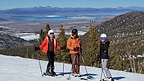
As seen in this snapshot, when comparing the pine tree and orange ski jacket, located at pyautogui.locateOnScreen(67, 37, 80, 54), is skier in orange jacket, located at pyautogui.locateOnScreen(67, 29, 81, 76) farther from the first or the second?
the pine tree

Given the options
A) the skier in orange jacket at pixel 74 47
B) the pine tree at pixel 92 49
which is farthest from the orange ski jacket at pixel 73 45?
the pine tree at pixel 92 49

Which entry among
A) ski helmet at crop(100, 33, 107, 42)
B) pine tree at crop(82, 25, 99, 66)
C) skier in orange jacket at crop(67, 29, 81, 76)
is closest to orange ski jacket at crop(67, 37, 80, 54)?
skier in orange jacket at crop(67, 29, 81, 76)

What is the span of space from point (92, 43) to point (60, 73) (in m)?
52.7

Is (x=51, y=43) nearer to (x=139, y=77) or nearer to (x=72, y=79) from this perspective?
(x=72, y=79)

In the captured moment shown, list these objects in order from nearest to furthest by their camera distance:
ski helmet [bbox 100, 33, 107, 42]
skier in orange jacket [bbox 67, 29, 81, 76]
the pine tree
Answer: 1. ski helmet [bbox 100, 33, 107, 42]
2. skier in orange jacket [bbox 67, 29, 81, 76]
3. the pine tree

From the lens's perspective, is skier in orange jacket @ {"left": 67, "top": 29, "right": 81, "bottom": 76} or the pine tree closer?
skier in orange jacket @ {"left": 67, "top": 29, "right": 81, "bottom": 76}

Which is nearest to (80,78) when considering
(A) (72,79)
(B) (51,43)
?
(A) (72,79)

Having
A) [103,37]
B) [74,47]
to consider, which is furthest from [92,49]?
[103,37]

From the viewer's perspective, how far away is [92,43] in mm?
77188

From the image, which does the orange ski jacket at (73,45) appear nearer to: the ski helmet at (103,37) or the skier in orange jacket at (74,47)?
the skier in orange jacket at (74,47)

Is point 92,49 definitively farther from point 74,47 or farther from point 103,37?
point 103,37

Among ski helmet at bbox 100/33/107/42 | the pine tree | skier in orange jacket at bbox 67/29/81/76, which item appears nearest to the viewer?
ski helmet at bbox 100/33/107/42

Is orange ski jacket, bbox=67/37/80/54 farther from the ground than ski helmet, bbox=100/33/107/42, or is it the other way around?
ski helmet, bbox=100/33/107/42

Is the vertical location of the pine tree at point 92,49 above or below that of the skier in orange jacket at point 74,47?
below
